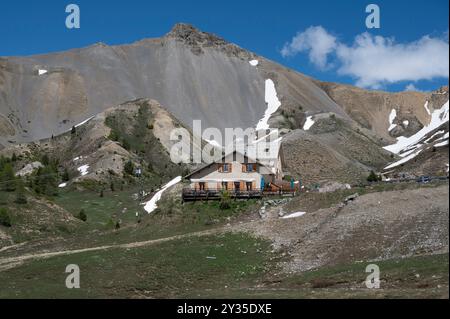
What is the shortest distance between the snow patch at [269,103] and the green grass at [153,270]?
353 feet

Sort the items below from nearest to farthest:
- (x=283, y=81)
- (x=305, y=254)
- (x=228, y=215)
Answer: (x=305, y=254) < (x=228, y=215) < (x=283, y=81)

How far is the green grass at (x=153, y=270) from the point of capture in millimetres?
32219

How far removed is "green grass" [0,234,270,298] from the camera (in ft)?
106

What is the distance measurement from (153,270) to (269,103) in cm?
13505

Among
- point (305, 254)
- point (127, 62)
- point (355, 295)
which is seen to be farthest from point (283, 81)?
point (355, 295)

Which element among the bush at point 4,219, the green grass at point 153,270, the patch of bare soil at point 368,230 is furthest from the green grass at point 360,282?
the bush at point 4,219

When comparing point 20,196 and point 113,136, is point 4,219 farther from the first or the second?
point 113,136

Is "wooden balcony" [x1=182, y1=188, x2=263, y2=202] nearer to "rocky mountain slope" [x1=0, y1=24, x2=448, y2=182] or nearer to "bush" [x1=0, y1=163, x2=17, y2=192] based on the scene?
"bush" [x1=0, y1=163, x2=17, y2=192]

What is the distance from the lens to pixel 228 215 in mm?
48969

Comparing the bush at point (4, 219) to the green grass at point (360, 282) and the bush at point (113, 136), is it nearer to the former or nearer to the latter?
the green grass at point (360, 282)

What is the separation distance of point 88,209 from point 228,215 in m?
29.8
